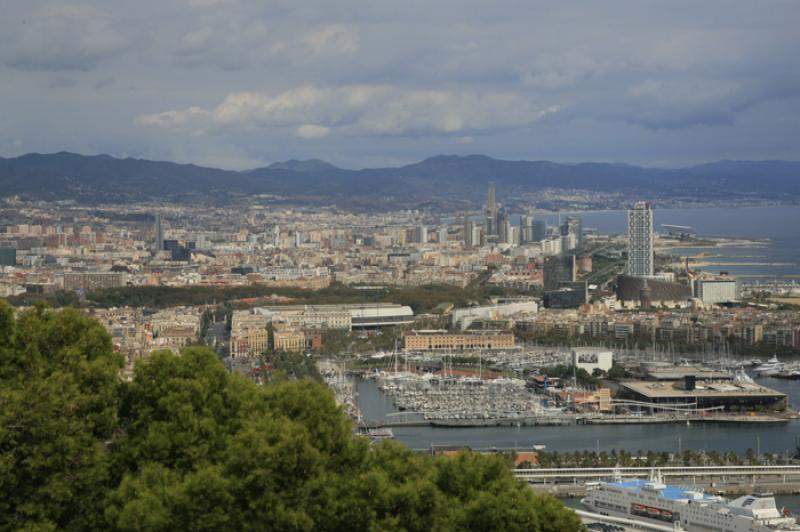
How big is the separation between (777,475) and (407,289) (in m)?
23.0

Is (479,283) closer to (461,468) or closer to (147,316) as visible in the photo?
(147,316)

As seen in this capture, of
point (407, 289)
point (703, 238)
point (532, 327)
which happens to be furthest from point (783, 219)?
point (532, 327)

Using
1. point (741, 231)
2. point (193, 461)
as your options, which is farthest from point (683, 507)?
point (741, 231)

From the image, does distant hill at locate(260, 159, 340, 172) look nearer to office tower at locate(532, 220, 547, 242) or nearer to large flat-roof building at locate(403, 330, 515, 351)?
office tower at locate(532, 220, 547, 242)

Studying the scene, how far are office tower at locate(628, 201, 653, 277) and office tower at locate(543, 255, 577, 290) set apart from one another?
1.60m

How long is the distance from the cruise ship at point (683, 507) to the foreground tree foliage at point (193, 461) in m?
5.15

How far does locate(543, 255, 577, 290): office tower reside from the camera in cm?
3669

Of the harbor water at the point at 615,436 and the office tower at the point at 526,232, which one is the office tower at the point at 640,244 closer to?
the office tower at the point at 526,232

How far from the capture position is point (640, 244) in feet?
119

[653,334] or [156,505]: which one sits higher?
[156,505]

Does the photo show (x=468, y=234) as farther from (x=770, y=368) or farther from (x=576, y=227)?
(x=770, y=368)

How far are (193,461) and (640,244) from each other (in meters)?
31.4

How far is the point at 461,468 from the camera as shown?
5.89 meters

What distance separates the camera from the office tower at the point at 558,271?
36.7 meters
